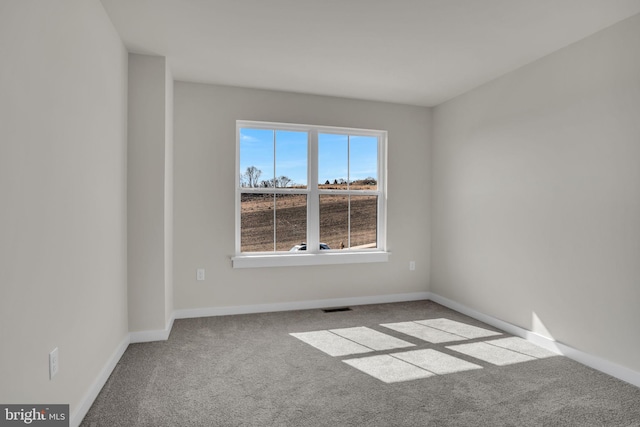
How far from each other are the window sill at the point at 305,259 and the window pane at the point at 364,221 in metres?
0.17

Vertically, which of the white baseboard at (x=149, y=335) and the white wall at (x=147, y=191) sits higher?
the white wall at (x=147, y=191)

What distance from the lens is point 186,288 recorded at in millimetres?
4000

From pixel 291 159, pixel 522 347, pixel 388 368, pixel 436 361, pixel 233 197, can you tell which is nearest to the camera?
pixel 388 368

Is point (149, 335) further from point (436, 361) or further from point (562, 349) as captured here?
point (562, 349)

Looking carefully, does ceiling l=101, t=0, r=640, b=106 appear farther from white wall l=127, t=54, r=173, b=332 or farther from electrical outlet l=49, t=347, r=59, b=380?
electrical outlet l=49, t=347, r=59, b=380

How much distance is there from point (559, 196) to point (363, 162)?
2.27 meters

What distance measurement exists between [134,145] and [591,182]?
148 inches

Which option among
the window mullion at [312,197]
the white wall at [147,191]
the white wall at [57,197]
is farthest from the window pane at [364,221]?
the white wall at [57,197]

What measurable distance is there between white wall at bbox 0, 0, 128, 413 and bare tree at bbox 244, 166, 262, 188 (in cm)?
162

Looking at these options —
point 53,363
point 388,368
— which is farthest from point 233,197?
point 53,363

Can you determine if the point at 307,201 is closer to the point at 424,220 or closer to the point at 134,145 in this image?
the point at 424,220

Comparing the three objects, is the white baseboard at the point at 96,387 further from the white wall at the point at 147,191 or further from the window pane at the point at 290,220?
the window pane at the point at 290,220

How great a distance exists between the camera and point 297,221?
4492 mm

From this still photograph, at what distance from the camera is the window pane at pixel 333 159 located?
4.57 metres
